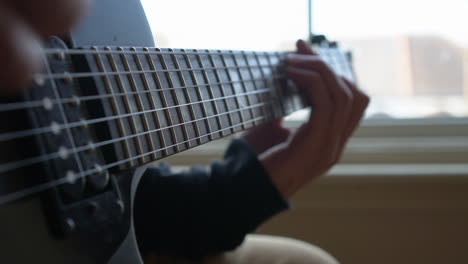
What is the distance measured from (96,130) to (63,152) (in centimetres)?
5

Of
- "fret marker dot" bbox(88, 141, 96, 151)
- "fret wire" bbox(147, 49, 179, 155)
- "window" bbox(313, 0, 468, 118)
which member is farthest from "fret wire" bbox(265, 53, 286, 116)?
"window" bbox(313, 0, 468, 118)

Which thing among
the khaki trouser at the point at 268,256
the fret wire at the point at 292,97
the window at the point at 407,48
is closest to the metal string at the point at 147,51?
the fret wire at the point at 292,97

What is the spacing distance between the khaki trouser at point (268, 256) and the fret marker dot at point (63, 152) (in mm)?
431

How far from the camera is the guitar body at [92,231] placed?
1.27 feet

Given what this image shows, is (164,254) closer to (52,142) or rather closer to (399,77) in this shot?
(52,142)

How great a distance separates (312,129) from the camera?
90cm

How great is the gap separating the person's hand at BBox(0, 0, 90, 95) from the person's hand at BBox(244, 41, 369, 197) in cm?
61

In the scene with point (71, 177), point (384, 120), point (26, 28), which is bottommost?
point (384, 120)

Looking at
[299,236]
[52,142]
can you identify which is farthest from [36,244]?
[299,236]

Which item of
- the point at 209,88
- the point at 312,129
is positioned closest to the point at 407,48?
the point at 312,129

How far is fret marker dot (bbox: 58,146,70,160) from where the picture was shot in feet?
1.30

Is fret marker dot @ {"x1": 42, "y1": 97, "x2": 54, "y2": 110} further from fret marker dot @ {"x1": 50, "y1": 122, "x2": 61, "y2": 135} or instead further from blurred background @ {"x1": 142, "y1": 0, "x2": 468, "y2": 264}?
blurred background @ {"x1": 142, "y1": 0, "x2": 468, "y2": 264}

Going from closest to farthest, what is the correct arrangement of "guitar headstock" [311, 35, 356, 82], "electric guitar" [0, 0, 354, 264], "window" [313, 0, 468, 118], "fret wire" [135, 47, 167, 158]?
"electric guitar" [0, 0, 354, 264], "fret wire" [135, 47, 167, 158], "guitar headstock" [311, 35, 356, 82], "window" [313, 0, 468, 118]

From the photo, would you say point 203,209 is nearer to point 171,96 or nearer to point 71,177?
point 171,96
